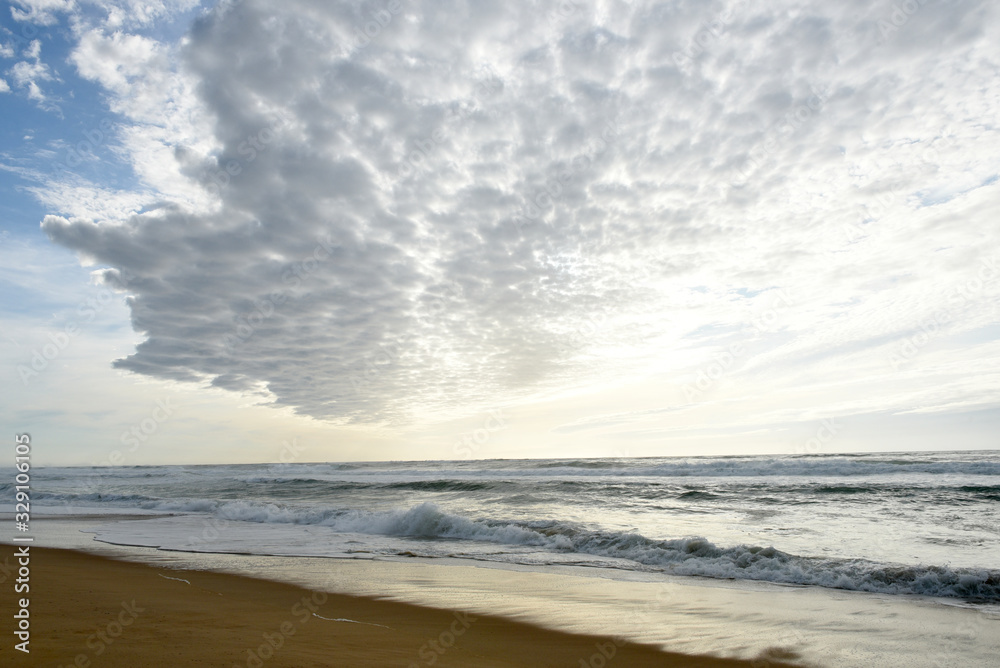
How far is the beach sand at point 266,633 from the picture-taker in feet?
13.8

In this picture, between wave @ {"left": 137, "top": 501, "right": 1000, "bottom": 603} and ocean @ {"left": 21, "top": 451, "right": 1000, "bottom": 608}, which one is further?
ocean @ {"left": 21, "top": 451, "right": 1000, "bottom": 608}

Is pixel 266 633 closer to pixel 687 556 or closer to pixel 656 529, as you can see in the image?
pixel 687 556

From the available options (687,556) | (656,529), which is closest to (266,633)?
(687,556)

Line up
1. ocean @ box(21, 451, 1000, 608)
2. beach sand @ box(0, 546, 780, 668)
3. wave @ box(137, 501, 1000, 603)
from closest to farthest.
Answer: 1. beach sand @ box(0, 546, 780, 668)
2. wave @ box(137, 501, 1000, 603)
3. ocean @ box(21, 451, 1000, 608)

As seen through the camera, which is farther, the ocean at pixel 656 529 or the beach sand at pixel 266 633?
the ocean at pixel 656 529

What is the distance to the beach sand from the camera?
4.19 meters

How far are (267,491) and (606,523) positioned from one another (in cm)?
2351

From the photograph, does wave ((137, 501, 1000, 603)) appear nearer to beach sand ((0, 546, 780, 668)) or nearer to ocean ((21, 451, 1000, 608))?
ocean ((21, 451, 1000, 608))

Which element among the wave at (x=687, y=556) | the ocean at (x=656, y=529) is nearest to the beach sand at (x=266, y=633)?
the ocean at (x=656, y=529)

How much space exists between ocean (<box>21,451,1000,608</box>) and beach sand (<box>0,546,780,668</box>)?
3.98m

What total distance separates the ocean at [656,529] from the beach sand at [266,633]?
3.98m

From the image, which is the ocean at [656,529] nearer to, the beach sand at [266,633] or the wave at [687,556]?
the wave at [687,556]

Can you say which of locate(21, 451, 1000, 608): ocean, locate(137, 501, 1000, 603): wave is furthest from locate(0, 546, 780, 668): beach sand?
locate(137, 501, 1000, 603): wave

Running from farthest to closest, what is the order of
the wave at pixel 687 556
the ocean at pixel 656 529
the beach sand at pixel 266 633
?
the ocean at pixel 656 529 → the wave at pixel 687 556 → the beach sand at pixel 266 633
